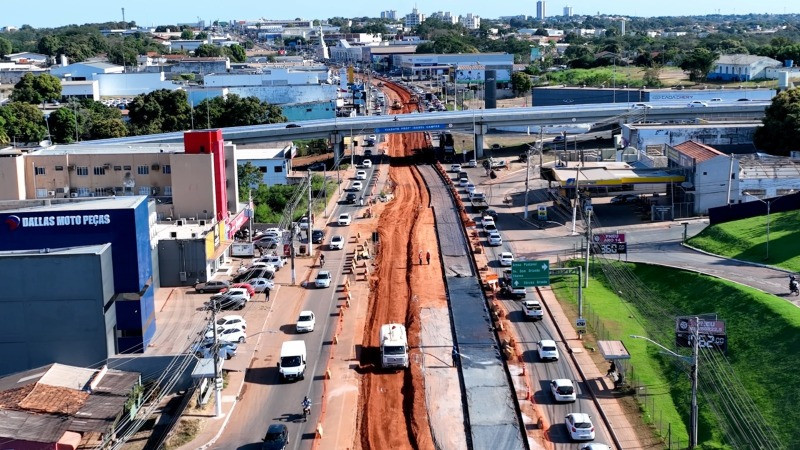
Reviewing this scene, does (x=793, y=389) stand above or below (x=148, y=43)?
below

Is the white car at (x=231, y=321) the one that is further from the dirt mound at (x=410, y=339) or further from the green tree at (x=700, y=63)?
the green tree at (x=700, y=63)

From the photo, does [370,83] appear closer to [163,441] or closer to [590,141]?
[590,141]

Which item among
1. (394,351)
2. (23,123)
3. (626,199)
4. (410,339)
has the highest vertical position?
(23,123)

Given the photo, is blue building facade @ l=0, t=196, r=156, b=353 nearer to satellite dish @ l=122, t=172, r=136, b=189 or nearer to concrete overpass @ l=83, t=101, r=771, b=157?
satellite dish @ l=122, t=172, r=136, b=189

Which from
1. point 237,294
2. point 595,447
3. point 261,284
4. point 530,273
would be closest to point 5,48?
point 261,284

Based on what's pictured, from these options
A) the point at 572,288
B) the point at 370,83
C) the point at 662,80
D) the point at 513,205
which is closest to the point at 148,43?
the point at 370,83

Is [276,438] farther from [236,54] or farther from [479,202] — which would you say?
[236,54]

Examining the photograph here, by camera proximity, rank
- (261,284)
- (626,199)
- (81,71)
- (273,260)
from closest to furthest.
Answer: (261,284) → (273,260) → (626,199) → (81,71)
